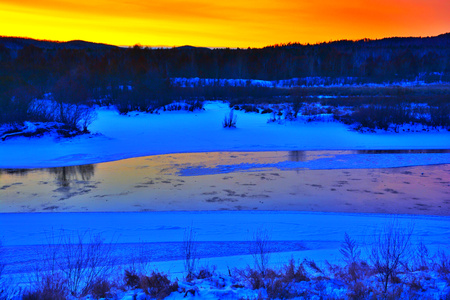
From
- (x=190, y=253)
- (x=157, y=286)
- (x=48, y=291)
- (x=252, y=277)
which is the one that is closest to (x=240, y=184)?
(x=190, y=253)

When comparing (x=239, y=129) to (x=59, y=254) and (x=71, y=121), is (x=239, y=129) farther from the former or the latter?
(x=59, y=254)

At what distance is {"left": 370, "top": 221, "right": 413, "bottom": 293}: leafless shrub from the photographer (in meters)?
4.72

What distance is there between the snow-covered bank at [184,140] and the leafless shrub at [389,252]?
10.7 metres

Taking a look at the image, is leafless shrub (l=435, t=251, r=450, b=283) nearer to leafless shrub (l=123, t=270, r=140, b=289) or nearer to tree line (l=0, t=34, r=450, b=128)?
leafless shrub (l=123, t=270, r=140, b=289)

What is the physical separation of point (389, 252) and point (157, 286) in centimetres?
334

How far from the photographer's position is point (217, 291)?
436 cm

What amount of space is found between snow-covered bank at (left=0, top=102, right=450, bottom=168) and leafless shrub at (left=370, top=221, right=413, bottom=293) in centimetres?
1074

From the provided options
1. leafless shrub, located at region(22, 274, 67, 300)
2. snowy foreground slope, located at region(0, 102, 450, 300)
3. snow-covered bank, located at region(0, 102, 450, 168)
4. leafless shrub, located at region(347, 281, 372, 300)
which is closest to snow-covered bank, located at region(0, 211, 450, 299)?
snowy foreground slope, located at region(0, 102, 450, 300)

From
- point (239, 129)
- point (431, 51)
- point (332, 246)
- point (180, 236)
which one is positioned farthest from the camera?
point (431, 51)

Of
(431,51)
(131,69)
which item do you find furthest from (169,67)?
(431,51)

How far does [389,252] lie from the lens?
5535 mm

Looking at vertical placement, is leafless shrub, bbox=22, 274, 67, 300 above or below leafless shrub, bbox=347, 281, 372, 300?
above

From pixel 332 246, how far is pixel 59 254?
14.3 feet

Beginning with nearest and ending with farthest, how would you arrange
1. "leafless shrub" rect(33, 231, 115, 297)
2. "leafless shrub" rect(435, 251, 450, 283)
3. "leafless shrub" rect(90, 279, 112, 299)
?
"leafless shrub" rect(90, 279, 112, 299), "leafless shrub" rect(33, 231, 115, 297), "leafless shrub" rect(435, 251, 450, 283)
